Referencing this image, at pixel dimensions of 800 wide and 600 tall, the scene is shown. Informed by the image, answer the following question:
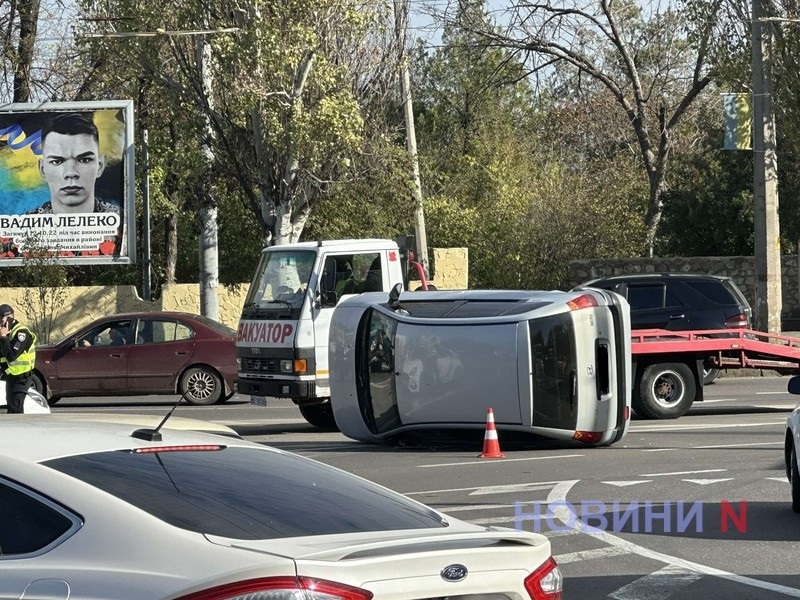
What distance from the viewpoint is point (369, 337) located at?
14672 mm

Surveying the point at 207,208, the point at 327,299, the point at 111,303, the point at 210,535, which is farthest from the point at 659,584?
the point at 111,303

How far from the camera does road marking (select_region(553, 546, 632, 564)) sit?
27.3 ft

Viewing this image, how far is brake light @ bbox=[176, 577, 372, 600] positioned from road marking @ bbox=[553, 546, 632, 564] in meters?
4.81

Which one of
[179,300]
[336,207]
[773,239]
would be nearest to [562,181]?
[336,207]

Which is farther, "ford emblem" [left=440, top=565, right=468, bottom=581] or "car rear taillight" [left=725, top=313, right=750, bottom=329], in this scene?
"car rear taillight" [left=725, top=313, right=750, bottom=329]

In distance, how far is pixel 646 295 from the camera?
69.6 feet

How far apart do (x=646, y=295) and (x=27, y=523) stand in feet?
58.9

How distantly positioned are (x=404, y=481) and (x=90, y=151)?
2281 cm

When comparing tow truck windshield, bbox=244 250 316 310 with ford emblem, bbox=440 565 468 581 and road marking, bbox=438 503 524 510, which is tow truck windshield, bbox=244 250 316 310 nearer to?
road marking, bbox=438 503 524 510

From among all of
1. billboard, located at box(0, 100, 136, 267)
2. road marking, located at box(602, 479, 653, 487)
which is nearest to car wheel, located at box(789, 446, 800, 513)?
road marking, located at box(602, 479, 653, 487)

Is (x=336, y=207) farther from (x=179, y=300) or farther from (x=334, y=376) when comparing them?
(x=334, y=376)

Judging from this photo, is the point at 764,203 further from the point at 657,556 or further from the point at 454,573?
the point at 454,573

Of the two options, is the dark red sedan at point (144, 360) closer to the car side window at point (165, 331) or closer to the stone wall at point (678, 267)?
the car side window at point (165, 331)

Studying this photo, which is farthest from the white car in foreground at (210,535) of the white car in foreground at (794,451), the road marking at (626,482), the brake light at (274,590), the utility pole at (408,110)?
the utility pole at (408,110)
